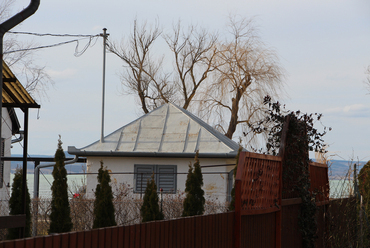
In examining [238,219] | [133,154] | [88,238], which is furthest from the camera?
[133,154]

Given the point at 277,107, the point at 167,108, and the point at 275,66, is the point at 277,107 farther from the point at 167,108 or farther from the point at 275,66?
the point at 275,66

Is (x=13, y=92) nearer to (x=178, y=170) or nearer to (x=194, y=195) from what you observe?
(x=194, y=195)

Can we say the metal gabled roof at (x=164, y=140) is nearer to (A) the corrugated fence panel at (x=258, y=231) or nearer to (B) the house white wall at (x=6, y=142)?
(B) the house white wall at (x=6, y=142)

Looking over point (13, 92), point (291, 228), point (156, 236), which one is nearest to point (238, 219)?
point (156, 236)

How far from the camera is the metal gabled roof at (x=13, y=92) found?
6.02 meters

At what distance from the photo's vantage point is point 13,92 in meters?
6.56

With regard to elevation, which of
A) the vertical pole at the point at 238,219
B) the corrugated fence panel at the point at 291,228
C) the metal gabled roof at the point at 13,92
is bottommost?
the corrugated fence panel at the point at 291,228

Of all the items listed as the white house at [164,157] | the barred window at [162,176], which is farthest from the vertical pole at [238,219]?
the barred window at [162,176]

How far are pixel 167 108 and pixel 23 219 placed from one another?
36.3 ft

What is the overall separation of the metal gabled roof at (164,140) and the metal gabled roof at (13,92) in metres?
7.50

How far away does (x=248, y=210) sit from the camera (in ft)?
16.8

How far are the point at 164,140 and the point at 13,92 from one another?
8914mm

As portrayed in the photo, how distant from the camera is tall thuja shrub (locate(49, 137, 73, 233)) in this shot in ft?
25.6

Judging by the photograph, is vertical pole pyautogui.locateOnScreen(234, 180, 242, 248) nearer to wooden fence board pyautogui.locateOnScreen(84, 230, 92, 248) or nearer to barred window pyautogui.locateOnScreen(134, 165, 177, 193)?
wooden fence board pyautogui.locateOnScreen(84, 230, 92, 248)
